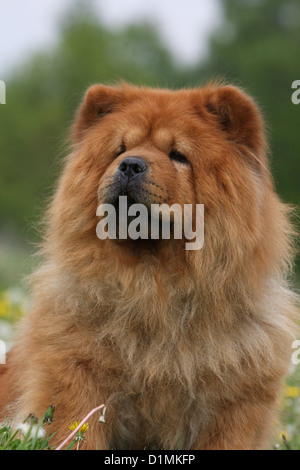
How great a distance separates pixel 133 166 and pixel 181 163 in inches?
12.2

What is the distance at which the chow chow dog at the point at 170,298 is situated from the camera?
11.8 ft

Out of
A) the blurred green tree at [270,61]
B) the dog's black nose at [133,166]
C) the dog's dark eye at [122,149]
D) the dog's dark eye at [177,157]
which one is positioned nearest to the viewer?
the dog's black nose at [133,166]

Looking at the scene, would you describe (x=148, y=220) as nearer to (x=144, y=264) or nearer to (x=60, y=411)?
(x=144, y=264)

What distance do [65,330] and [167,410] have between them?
652 mm

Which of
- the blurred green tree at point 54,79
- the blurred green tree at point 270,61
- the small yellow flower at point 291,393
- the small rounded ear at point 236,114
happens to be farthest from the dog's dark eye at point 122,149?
the blurred green tree at point 54,79

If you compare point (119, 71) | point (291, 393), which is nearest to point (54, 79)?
point (119, 71)

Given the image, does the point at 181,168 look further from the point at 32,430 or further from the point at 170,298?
the point at 32,430

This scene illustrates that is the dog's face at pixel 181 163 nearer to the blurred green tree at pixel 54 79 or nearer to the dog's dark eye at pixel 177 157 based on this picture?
the dog's dark eye at pixel 177 157

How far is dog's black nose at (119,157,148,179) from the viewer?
3572mm

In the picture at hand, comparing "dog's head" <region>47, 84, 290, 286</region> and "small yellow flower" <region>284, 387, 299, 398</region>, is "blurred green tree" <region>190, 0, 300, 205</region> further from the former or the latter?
"dog's head" <region>47, 84, 290, 286</region>

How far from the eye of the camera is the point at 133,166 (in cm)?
358

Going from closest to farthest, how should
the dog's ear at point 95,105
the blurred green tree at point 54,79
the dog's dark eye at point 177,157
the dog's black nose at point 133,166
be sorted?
1. the dog's black nose at point 133,166
2. the dog's dark eye at point 177,157
3. the dog's ear at point 95,105
4. the blurred green tree at point 54,79

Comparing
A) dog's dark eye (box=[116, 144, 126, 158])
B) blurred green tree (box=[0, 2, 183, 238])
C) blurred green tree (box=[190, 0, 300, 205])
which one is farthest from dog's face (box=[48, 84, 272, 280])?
blurred green tree (box=[0, 2, 183, 238])

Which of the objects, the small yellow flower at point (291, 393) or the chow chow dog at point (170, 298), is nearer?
the chow chow dog at point (170, 298)
